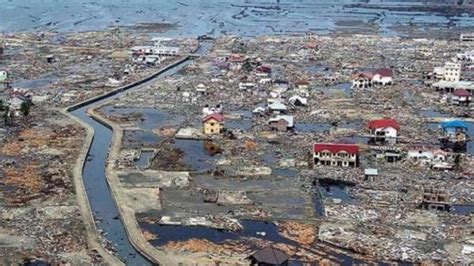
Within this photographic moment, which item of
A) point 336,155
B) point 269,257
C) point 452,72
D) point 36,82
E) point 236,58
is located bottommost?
point 36,82

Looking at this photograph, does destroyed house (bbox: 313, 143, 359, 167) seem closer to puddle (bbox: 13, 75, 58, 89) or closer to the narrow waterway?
the narrow waterway

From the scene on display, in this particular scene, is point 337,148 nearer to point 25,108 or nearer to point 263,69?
point 25,108

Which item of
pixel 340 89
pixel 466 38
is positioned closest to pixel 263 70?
pixel 340 89

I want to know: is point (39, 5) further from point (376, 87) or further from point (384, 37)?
point (376, 87)

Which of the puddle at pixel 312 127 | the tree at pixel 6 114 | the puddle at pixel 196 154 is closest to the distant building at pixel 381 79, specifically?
the puddle at pixel 312 127

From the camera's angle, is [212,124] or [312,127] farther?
[312,127]

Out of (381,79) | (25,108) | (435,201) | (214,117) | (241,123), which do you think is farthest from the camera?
(381,79)

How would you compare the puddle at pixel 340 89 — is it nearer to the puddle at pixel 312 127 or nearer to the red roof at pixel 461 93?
the red roof at pixel 461 93
